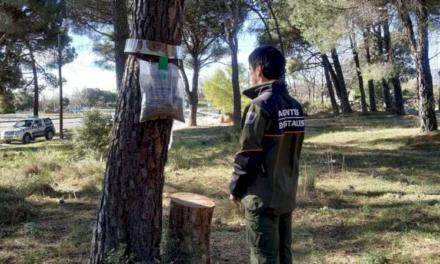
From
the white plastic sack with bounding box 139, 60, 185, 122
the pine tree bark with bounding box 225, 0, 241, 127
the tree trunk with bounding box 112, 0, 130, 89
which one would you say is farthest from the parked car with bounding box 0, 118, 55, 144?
the white plastic sack with bounding box 139, 60, 185, 122

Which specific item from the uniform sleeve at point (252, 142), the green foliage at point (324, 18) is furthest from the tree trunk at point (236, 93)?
the uniform sleeve at point (252, 142)

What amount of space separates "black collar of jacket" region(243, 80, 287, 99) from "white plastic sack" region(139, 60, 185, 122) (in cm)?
64

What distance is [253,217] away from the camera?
109 inches

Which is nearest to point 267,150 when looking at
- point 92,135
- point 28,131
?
point 92,135

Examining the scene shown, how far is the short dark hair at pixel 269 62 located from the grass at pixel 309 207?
1976mm

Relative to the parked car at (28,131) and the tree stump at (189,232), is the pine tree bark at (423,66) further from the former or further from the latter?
the parked car at (28,131)

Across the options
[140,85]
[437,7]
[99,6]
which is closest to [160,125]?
[140,85]

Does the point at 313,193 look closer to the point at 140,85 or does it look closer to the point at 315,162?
the point at 315,162

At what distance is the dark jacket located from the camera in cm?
266

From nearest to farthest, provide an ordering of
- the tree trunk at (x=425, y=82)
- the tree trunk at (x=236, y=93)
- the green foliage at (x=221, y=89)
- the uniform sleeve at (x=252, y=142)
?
the uniform sleeve at (x=252, y=142) → the tree trunk at (x=425, y=82) → the tree trunk at (x=236, y=93) → the green foliage at (x=221, y=89)

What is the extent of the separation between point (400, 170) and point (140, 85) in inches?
246

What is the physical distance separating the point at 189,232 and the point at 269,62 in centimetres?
145

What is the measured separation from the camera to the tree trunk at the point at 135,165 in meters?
3.18

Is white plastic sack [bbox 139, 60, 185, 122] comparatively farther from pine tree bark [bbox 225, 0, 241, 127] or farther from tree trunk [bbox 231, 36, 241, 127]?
tree trunk [bbox 231, 36, 241, 127]
